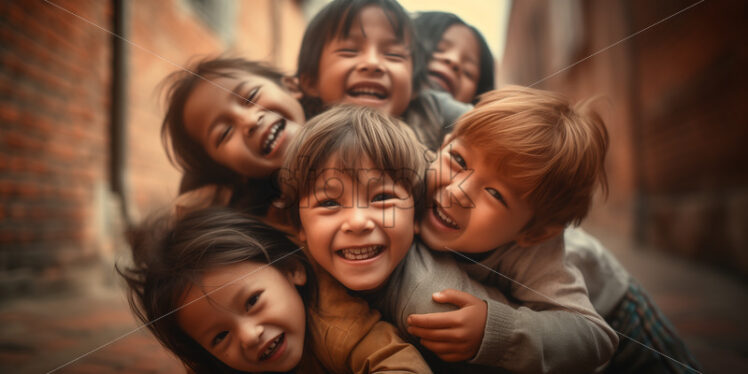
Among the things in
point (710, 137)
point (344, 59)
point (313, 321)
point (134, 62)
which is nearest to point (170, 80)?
point (134, 62)

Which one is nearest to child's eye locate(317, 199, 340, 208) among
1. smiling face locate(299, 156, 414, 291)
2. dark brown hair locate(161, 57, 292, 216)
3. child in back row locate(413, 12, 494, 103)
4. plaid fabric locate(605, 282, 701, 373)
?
smiling face locate(299, 156, 414, 291)

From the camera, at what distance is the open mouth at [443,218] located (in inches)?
16.9

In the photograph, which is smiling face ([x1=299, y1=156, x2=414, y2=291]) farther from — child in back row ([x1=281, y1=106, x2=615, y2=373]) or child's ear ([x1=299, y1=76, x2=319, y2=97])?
child's ear ([x1=299, y1=76, x2=319, y2=97])

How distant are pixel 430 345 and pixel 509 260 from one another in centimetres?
13

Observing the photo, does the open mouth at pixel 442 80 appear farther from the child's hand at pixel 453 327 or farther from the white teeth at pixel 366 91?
the child's hand at pixel 453 327

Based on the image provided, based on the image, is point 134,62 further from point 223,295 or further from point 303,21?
point 223,295

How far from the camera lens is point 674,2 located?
56 centimetres

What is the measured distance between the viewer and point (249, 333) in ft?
1.34

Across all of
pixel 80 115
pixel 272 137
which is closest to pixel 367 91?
pixel 272 137

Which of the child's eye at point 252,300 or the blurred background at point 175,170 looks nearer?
the child's eye at point 252,300

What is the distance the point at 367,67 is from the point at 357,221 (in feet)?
0.61

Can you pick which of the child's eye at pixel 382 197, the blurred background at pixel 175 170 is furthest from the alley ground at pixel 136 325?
the child's eye at pixel 382 197

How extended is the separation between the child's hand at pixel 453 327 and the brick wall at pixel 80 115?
0.37 metres

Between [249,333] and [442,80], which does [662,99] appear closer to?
[442,80]
